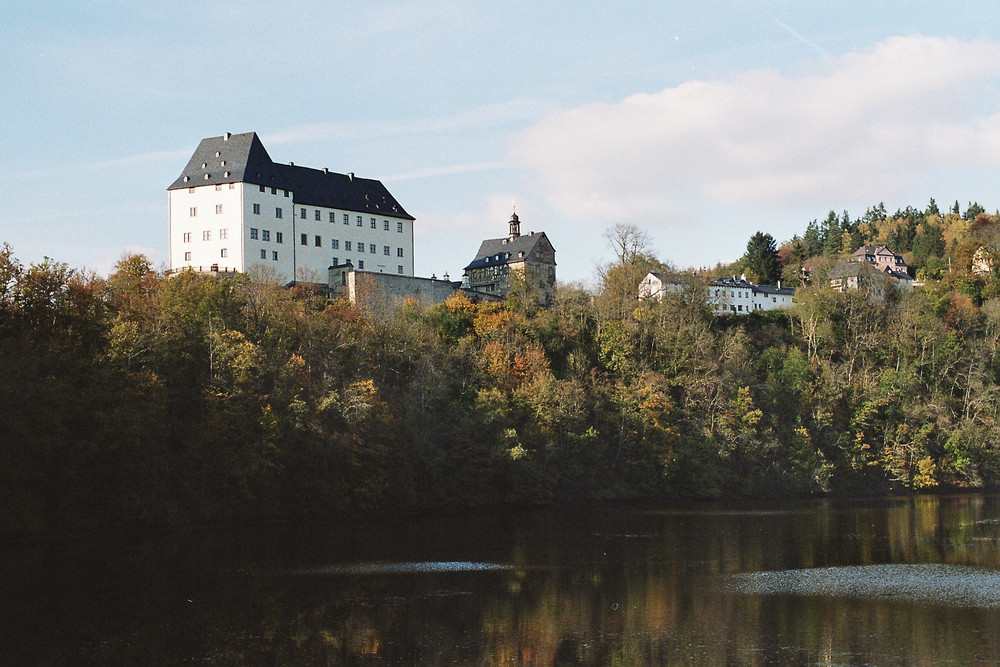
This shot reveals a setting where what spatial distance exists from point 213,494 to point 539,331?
90.3ft

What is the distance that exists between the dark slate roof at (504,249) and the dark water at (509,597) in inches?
2292

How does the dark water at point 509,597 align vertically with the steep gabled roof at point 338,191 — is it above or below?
below

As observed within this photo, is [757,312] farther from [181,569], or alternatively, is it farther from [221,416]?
[181,569]

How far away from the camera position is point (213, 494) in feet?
146

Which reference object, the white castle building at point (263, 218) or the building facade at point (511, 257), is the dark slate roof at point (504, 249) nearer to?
the building facade at point (511, 257)

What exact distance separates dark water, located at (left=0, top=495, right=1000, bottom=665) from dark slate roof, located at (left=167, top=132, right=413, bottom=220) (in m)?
36.3

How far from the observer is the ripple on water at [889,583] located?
26.6m

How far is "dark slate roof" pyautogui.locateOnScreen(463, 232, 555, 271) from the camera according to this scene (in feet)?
329

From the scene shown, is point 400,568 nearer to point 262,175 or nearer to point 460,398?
point 460,398

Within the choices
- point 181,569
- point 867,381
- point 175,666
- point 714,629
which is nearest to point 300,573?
point 181,569

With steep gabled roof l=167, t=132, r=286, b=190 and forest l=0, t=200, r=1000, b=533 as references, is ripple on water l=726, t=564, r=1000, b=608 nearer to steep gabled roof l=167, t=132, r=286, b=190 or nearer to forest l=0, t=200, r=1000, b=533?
forest l=0, t=200, r=1000, b=533

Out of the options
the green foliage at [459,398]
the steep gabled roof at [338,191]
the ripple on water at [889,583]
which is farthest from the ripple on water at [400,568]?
the steep gabled roof at [338,191]

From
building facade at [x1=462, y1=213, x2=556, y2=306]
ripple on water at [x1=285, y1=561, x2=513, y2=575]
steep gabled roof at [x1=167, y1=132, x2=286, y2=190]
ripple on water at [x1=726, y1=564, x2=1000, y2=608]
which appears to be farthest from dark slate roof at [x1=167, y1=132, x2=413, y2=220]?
ripple on water at [x1=726, y1=564, x2=1000, y2=608]

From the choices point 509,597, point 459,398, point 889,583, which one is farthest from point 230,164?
point 889,583
